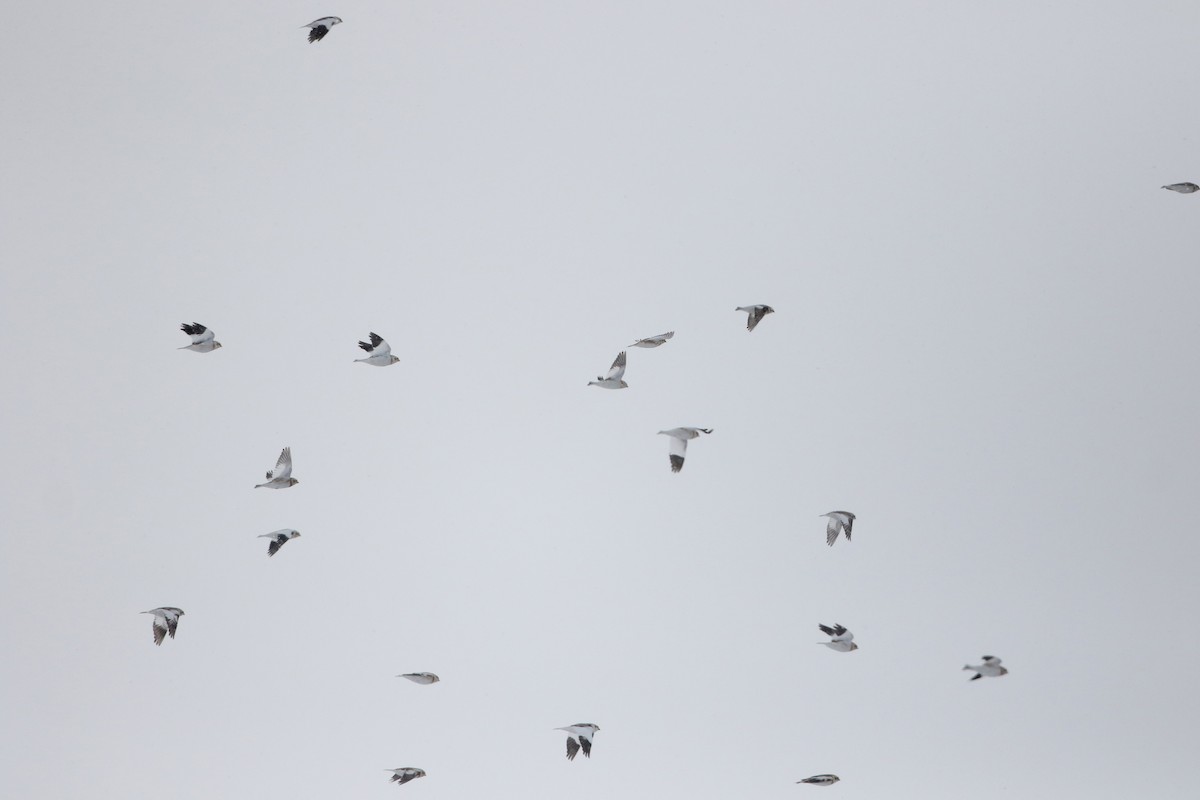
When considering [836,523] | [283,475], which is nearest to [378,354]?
[283,475]

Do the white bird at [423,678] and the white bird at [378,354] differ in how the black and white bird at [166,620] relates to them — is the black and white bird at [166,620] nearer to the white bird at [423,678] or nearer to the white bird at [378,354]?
the white bird at [423,678]

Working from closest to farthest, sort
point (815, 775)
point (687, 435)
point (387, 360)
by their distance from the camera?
point (387, 360) → point (687, 435) → point (815, 775)

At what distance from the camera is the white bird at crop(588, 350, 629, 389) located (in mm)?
16734

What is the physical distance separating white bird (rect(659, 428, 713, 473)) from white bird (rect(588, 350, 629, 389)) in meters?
0.79

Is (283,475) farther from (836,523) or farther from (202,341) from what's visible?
(836,523)

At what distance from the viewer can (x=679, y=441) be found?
57.6 ft

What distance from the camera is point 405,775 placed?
1825 centimetres

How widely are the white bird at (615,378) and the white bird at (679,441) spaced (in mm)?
791

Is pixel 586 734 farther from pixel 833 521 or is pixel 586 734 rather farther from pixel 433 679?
pixel 833 521

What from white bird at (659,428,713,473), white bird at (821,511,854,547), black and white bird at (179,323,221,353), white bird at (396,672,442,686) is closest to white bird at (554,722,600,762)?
white bird at (396,672,442,686)

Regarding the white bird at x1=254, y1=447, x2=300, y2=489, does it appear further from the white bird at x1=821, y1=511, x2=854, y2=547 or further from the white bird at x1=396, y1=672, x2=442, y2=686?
the white bird at x1=821, y1=511, x2=854, y2=547

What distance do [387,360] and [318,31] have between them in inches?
154

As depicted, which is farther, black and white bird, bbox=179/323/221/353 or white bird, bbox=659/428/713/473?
white bird, bbox=659/428/713/473

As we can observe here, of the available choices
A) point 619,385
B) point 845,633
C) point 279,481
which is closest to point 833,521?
point 845,633
